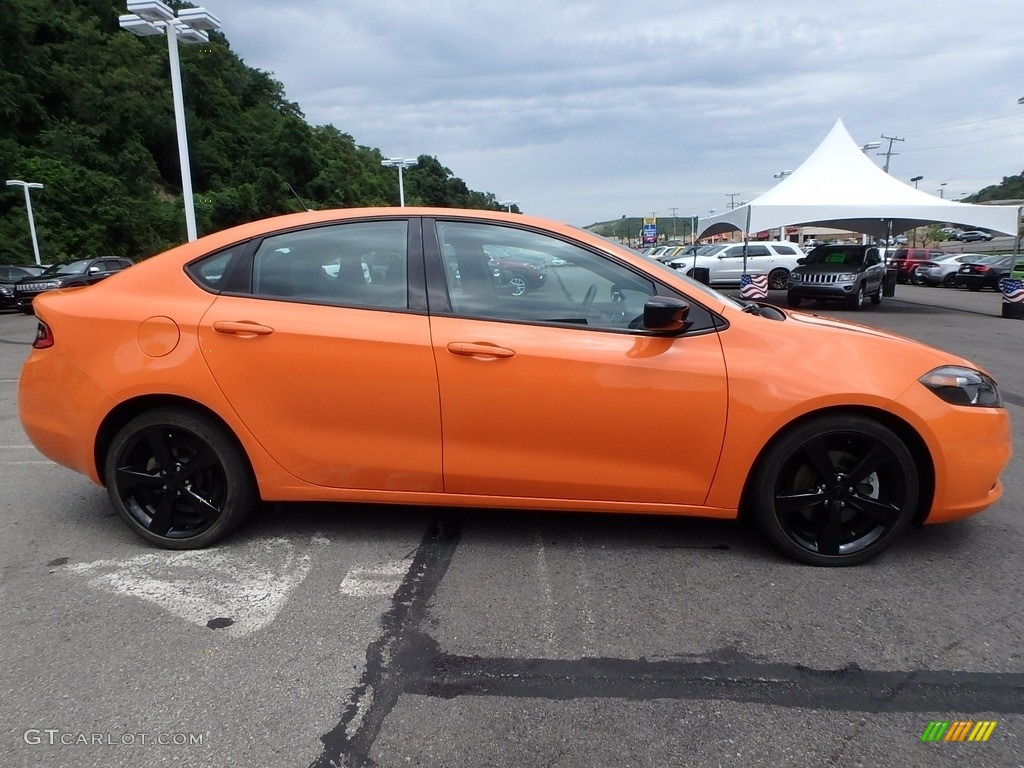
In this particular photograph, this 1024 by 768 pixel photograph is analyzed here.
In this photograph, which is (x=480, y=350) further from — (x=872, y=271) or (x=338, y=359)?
(x=872, y=271)

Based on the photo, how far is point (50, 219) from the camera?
31422 millimetres

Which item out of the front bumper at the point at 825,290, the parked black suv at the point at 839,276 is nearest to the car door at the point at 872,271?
the parked black suv at the point at 839,276

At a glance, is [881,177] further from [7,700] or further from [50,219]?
[50,219]

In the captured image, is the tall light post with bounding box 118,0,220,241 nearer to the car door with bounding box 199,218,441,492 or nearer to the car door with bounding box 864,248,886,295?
the car door with bounding box 199,218,441,492

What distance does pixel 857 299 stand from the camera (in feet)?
59.5

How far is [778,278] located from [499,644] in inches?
1084

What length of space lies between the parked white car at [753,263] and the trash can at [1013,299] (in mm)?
10249

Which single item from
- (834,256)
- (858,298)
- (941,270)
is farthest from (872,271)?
(941,270)

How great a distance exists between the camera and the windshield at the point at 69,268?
1884 cm

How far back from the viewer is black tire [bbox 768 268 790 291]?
27.5m

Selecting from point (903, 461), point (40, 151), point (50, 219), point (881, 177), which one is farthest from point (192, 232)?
point (40, 151)

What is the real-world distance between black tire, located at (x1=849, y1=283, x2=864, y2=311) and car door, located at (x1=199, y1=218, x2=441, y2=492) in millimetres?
17440

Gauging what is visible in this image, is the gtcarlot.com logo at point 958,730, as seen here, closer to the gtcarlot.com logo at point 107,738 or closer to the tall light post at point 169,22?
the gtcarlot.com logo at point 107,738

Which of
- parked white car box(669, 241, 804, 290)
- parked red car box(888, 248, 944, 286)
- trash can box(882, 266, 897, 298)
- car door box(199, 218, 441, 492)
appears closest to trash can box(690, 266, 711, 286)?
car door box(199, 218, 441, 492)
